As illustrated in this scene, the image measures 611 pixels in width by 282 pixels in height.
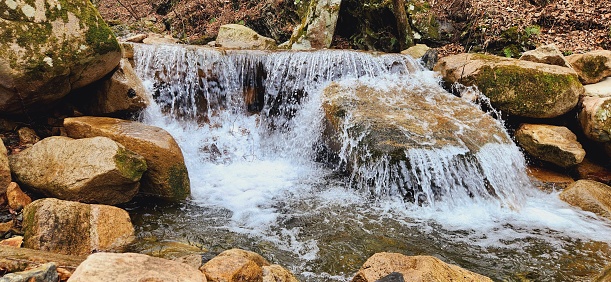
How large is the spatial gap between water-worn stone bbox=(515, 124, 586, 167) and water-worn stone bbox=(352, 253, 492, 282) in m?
4.97

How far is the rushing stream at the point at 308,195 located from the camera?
14.1 feet

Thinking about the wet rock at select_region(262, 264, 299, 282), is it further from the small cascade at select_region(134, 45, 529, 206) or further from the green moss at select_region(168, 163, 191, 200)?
the small cascade at select_region(134, 45, 529, 206)

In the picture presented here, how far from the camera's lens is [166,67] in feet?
26.3

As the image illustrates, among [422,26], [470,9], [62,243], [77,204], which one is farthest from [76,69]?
[470,9]

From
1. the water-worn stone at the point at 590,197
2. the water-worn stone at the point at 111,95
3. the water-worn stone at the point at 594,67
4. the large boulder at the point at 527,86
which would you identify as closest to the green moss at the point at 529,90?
the large boulder at the point at 527,86

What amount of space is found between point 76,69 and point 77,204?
2359 mm

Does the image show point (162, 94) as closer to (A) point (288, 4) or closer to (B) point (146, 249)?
(B) point (146, 249)

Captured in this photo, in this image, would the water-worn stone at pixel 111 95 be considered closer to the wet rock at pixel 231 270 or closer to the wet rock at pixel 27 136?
the wet rock at pixel 27 136

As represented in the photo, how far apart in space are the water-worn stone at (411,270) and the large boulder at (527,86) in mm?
5424

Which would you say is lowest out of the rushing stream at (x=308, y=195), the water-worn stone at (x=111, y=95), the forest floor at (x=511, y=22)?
the rushing stream at (x=308, y=195)

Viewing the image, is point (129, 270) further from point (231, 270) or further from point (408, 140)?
point (408, 140)

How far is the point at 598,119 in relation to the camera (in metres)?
6.58

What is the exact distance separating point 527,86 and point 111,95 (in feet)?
24.9

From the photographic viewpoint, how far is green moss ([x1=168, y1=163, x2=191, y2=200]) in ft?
17.2
